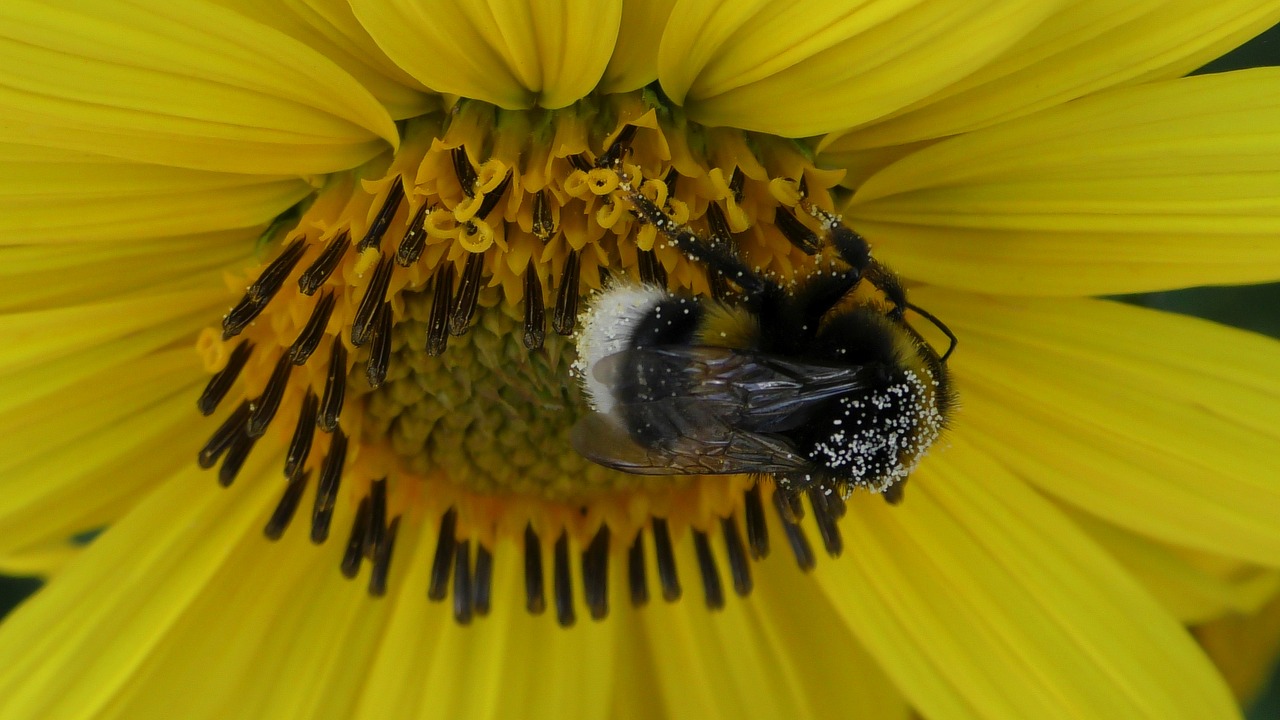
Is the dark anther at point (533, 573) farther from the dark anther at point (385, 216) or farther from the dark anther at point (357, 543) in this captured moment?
the dark anther at point (385, 216)

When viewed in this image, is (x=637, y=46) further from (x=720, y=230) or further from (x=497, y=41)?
(x=720, y=230)

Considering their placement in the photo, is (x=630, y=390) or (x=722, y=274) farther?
(x=722, y=274)

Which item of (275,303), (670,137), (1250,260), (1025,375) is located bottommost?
(1025,375)

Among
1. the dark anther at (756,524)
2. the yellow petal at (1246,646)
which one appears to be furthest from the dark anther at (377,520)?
the yellow petal at (1246,646)

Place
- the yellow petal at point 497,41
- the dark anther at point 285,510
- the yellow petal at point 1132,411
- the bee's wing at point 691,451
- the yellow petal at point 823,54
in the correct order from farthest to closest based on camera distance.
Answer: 1. the dark anther at point 285,510
2. the yellow petal at point 1132,411
3. the bee's wing at point 691,451
4. the yellow petal at point 497,41
5. the yellow petal at point 823,54

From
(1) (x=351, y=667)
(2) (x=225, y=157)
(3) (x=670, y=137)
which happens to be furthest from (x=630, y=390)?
(1) (x=351, y=667)

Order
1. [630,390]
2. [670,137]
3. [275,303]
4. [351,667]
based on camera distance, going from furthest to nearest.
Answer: [351,667] < [275,303] < [670,137] < [630,390]

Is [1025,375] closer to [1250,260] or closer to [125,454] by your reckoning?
[1250,260]
